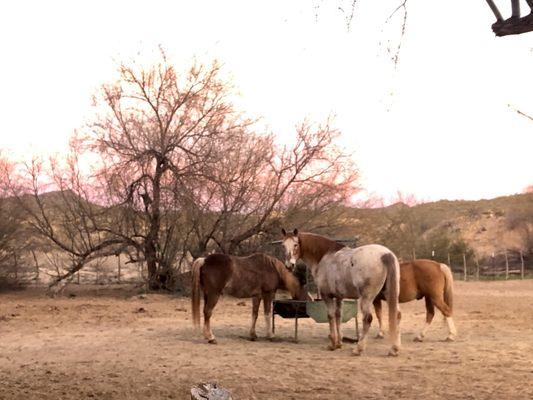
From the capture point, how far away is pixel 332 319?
9.80m

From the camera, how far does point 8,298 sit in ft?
65.8

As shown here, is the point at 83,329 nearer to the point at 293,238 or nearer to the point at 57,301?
the point at 293,238

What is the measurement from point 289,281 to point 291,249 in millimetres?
1633

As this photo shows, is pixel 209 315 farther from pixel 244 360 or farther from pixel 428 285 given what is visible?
pixel 428 285

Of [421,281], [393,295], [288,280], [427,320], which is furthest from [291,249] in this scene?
[427,320]

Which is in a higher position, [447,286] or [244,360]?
[447,286]

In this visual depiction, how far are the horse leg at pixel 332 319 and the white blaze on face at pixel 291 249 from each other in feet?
2.73

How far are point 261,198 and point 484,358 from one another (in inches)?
524

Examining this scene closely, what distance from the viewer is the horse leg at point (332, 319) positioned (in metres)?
9.67

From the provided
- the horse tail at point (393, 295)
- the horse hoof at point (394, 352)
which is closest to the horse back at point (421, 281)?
the horse tail at point (393, 295)

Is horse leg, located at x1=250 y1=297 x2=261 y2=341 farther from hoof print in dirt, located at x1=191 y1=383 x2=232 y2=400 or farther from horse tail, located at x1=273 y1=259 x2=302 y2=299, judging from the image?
hoof print in dirt, located at x1=191 y1=383 x2=232 y2=400

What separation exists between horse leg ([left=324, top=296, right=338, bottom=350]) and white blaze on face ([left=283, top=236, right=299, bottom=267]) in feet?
2.73

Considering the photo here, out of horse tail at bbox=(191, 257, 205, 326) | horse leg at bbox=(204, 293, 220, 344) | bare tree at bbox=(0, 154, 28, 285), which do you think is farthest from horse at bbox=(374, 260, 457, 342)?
bare tree at bbox=(0, 154, 28, 285)

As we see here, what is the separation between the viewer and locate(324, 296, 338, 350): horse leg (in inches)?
381
